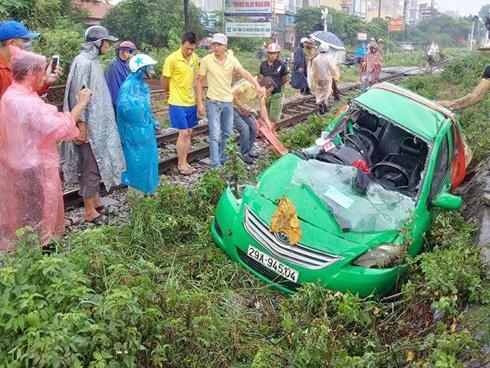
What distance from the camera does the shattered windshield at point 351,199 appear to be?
4621 millimetres

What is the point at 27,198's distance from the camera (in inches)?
173

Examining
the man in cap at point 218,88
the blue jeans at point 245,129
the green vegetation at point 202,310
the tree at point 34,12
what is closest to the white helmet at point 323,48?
the blue jeans at point 245,129

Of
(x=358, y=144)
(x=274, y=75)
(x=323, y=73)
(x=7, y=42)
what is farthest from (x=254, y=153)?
(x=7, y=42)

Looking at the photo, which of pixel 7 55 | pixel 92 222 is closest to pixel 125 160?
pixel 92 222

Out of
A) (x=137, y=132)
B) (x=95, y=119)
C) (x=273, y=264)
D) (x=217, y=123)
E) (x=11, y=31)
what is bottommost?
(x=273, y=264)

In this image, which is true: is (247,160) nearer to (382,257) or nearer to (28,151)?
(382,257)

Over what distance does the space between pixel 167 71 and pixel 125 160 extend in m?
2.09

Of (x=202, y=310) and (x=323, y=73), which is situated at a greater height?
(x=323, y=73)

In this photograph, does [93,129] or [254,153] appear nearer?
[93,129]

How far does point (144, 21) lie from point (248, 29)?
10135 mm

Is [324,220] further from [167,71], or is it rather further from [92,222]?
[167,71]

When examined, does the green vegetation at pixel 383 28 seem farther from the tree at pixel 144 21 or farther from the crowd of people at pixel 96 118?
the crowd of people at pixel 96 118

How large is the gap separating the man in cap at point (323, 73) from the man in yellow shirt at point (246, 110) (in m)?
4.60

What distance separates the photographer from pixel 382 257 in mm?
4426
